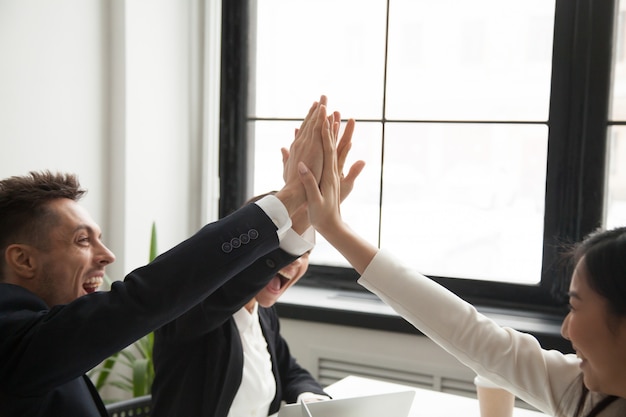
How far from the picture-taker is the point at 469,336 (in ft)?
4.91

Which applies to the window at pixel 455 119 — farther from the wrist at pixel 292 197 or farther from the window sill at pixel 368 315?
the wrist at pixel 292 197

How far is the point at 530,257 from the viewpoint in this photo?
2.88 meters

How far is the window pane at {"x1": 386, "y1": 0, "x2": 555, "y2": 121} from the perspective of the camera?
2820mm

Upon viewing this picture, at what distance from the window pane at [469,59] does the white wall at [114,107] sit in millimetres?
940

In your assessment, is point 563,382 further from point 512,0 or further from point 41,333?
point 512,0

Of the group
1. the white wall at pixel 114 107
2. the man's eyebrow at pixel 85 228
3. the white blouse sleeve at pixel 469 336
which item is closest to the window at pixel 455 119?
the white wall at pixel 114 107

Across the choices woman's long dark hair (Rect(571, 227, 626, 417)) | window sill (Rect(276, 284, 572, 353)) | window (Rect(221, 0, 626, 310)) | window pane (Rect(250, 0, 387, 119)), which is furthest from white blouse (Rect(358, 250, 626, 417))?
window pane (Rect(250, 0, 387, 119))

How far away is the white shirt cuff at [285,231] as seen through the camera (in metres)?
1.40

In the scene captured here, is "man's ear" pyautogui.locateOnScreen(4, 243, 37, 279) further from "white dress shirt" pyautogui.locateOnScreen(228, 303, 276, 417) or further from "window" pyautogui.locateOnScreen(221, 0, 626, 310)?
"window" pyautogui.locateOnScreen(221, 0, 626, 310)

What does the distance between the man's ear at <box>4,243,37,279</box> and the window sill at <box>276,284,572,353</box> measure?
60.1 inches

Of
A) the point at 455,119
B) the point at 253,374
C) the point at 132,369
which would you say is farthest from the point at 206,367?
the point at 455,119

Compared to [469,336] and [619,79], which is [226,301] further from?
[619,79]

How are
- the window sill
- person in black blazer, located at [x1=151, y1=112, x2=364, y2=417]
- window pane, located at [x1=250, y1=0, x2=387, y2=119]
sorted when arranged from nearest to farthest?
1. person in black blazer, located at [x1=151, y1=112, x2=364, y2=417]
2. the window sill
3. window pane, located at [x1=250, y1=0, x2=387, y2=119]

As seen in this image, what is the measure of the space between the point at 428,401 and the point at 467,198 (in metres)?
1.12
